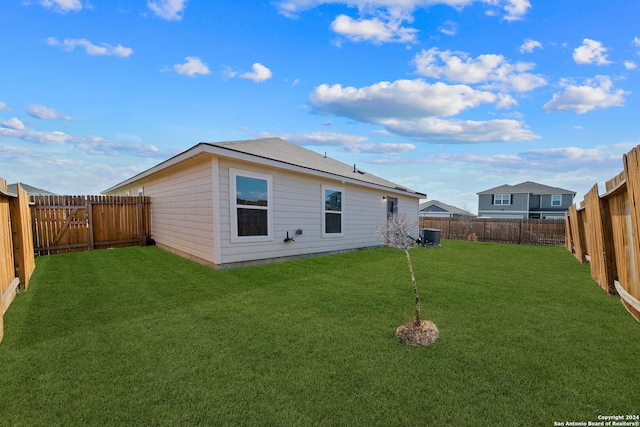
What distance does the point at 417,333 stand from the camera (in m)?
3.10

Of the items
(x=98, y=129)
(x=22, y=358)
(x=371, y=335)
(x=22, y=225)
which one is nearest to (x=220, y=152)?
(x=22, y=225)

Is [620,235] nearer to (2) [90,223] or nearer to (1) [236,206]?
(1) [236,206]

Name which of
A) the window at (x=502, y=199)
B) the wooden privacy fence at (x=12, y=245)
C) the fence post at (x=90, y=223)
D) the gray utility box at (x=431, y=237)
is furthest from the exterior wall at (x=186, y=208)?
the window at (x=502, y=199)

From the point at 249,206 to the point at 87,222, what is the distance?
7.12 m

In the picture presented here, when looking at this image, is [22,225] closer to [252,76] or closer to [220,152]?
[220,152]

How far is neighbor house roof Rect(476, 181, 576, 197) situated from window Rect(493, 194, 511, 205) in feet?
1.50

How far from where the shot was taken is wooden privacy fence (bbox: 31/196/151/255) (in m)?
9.12

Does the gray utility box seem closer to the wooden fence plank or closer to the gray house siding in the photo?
the wooden fence plank

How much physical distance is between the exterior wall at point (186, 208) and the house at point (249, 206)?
0.03 metres

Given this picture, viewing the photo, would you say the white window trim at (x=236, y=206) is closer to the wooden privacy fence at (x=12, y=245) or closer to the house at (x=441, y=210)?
the wooden privacy fence at (x=12, y=245)

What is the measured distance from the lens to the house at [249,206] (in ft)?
21.7

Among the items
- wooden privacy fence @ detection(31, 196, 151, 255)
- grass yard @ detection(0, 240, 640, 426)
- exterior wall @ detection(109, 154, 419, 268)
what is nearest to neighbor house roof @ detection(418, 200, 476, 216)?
exterior wall @ detection(109, 154, 419, 268)

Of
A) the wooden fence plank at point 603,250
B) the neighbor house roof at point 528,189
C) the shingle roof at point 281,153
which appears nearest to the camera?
the wooden fence plank at point 603,250

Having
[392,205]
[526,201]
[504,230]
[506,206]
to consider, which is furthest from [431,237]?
[526,201]
